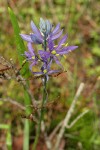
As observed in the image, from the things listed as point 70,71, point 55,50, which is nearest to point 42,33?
point 55,50

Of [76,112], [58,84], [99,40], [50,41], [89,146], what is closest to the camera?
[50,41]

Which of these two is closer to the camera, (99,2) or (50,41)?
(50,41)

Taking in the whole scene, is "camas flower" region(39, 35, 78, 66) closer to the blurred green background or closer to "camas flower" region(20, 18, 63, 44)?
"camas flower" region(20, 18, 63, 44)

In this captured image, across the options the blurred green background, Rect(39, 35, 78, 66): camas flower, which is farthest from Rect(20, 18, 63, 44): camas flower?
the blurred green background

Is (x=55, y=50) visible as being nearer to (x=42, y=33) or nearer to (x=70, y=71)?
(x=42, y=33)

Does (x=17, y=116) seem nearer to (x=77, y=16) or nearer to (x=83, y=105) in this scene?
(x=83, y=105)

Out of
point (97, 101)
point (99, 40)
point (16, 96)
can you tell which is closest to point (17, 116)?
point (16, 96)

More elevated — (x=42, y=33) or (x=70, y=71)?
(x=42, y=33)

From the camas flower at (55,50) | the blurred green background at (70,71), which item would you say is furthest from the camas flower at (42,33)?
the blurred green background at (70,71)

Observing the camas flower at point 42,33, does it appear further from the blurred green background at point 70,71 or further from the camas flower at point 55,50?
the blurred green background at point 70,71
